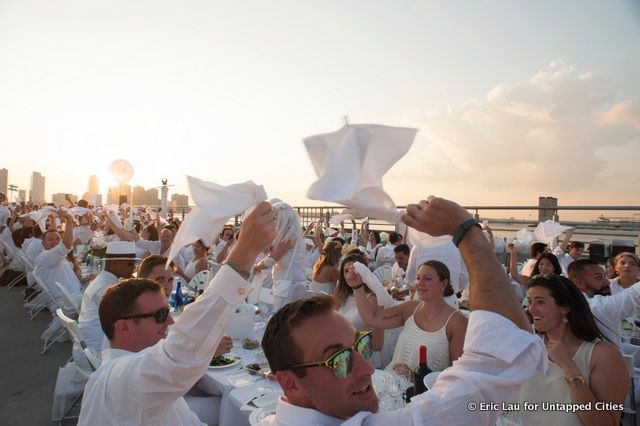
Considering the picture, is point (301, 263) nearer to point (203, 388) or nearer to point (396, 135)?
point (203, 388)

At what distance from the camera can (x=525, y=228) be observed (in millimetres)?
8039

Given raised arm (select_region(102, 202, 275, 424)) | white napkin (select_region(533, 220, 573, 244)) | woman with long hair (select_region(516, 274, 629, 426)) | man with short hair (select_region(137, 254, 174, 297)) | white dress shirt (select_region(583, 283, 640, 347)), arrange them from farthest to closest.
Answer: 1. white napkin (select_region(533, 220, 573, 244))
2. man with short hair (select_region(137, 254, 174, 297))
3. white dress shirt (select_region(583, 283, 640, 347))
4. woman with long hair (select_region(516, 274, 629, 426))
5. raised arm (select_region(102, 202, 275, 424))

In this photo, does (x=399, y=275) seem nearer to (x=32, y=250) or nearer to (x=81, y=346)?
(x=81, y=346)

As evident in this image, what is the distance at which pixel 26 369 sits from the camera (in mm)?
5523

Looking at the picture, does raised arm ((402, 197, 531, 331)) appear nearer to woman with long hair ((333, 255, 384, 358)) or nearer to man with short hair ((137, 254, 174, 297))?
woman with long hair ((333, 255, 384, 358))

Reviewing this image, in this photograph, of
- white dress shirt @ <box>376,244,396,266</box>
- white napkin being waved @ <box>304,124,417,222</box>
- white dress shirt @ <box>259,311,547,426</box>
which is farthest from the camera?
white dress shirt @ <box>376,244,396,266</box>

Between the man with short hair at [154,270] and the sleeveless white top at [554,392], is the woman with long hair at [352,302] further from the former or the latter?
the man with short hair at [154,270]

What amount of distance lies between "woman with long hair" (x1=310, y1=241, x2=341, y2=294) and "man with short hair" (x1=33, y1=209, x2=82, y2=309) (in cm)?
422

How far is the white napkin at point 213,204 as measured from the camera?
140 cm

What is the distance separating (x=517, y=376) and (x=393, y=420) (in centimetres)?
36

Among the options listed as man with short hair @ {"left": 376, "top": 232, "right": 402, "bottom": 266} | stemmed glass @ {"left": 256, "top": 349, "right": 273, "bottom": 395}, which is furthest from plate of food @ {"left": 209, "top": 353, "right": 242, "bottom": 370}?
man with short hair @ {"left": 376, "top": 232, "right": 402, "bottom": 266}

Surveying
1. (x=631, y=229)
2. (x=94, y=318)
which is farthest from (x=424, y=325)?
(x=631, y=229)

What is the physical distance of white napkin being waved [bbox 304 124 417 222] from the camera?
124 cm

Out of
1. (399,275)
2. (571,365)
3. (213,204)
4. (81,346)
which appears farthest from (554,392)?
(399,275)
